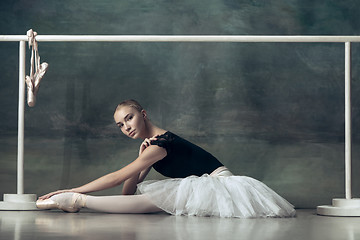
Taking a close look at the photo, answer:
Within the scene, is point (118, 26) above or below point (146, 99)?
above

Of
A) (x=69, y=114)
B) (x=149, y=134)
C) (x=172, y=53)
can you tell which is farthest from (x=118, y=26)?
(x=149, y=134)

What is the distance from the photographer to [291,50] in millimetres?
3641

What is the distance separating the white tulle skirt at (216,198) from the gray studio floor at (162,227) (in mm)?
78

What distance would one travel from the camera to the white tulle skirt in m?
2.76

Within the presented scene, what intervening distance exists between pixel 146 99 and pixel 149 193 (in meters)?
0.90

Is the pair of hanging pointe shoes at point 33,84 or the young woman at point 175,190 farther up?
the pair of hanging pointe shoes at point 33,84

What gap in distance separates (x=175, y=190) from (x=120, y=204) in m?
0.26

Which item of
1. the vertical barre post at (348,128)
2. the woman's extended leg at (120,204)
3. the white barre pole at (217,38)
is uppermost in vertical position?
the white barre pole at (217,38)

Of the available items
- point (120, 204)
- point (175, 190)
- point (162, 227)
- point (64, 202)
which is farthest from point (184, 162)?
point (162, 227)

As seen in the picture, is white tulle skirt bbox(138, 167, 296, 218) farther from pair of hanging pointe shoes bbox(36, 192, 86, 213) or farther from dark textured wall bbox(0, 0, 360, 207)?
dark textured wall bbox(0, 0, 360, 207)

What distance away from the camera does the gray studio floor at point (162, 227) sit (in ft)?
6.58

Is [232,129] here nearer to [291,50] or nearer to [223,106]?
[223,106]

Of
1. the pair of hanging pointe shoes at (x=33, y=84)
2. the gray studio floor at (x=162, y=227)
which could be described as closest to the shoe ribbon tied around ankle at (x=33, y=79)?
the pair of hanging pointe shoes at (x=33, y=84)

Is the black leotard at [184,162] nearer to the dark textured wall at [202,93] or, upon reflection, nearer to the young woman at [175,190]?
the young woman at [175,190]
